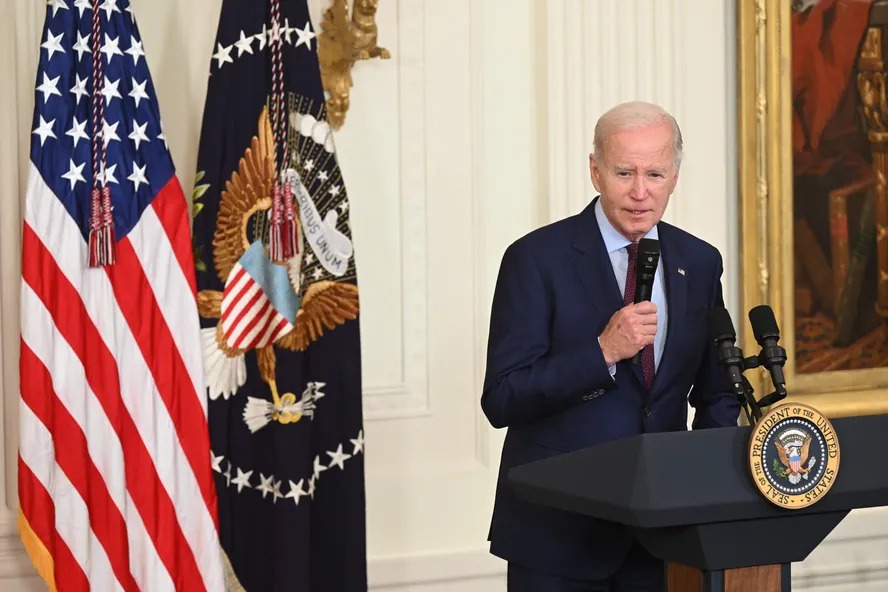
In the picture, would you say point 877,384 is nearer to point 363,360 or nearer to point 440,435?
point 440,435

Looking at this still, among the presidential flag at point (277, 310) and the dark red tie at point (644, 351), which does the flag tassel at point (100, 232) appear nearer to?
the presidential flag at point (277, 310)

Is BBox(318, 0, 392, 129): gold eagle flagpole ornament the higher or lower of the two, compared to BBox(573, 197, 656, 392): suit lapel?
higher

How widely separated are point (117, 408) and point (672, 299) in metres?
1.86

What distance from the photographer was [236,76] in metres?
3.81

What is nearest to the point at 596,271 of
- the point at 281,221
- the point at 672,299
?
the point at 672,299

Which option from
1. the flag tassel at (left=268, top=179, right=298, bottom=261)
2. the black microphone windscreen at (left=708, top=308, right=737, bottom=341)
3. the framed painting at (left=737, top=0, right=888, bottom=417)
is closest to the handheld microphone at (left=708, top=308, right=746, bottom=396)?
the black microphone windscreen at (left=708, top=308, right=737, bottom=341)

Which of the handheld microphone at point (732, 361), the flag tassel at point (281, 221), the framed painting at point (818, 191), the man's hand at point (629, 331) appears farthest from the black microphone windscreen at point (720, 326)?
the framed painting at point (818, 191)

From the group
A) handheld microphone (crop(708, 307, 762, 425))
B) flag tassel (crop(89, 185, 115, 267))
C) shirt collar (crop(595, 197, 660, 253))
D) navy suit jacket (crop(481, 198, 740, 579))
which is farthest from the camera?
flag tassel (crop(89, 185, 115, 267))

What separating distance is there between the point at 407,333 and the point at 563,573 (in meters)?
2.01

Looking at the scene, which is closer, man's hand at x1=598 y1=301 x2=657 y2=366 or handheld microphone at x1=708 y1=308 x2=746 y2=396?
handheld microphone at x1=708 y1=308 x2=746 y2=396

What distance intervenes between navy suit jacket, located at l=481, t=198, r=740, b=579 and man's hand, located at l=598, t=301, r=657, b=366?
0.09 metres

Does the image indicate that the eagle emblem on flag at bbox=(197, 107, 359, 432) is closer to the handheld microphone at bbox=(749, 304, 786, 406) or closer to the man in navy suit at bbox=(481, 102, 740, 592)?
the man in navy suit at bbox=(481, 102, 740, 592)

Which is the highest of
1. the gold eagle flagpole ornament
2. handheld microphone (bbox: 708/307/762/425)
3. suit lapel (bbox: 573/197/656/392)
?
the gold eagle flagpole ornament

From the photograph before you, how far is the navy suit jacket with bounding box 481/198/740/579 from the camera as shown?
2584 mm
